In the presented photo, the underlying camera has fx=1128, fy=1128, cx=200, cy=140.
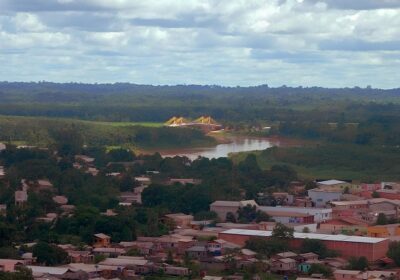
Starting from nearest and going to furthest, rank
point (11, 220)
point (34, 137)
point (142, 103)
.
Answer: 1. point (11, 220)
2. point (34, 137)
3. point (142, 103)

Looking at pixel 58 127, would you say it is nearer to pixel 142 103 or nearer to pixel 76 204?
pixel 76 204

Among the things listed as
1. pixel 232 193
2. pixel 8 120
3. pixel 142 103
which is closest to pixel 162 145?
pixel 8 120

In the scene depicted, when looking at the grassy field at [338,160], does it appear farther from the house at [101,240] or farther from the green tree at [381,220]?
the house at [101,240]

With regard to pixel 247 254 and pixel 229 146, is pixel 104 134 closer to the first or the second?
pixel 229 146

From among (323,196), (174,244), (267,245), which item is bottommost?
(174,244)

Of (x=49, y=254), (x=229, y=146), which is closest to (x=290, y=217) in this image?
(x=49, y=254)

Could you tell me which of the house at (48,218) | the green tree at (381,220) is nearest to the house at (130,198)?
the house at (48,218)
